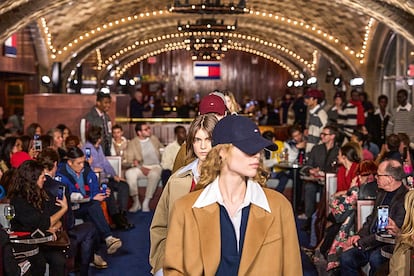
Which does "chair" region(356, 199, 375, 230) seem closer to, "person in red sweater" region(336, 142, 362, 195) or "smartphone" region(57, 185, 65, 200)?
"person in red sweater" region(336, 142, 362, 195)

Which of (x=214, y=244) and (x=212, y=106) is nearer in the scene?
(x=214, y=244)

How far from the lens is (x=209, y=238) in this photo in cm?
307

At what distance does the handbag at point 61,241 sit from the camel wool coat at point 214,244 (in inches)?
128

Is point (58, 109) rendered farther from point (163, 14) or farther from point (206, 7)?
point (163, 14)

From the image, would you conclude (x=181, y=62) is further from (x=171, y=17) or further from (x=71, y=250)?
(x=71, y=250)

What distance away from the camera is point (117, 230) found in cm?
1000

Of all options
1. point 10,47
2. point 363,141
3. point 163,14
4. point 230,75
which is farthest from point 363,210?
point 230,75

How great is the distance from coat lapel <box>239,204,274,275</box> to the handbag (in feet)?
11.1

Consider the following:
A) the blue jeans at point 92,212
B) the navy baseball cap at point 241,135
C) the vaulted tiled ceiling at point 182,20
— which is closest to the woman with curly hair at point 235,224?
the navy baseball cap at point 241,135

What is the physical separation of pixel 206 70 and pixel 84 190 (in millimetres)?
25677

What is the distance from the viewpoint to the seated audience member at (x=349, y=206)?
22.7ft

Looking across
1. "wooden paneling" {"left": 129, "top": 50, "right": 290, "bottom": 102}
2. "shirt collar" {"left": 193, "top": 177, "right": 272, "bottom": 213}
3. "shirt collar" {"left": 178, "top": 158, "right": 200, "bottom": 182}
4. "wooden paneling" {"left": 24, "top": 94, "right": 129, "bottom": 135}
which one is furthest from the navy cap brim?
"wooden paneling" {"left": 129, "top": 50, "right": 290, "bottom": 102}

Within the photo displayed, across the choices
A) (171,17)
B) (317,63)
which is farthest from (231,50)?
(171,17)

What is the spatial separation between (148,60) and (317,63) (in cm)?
891
